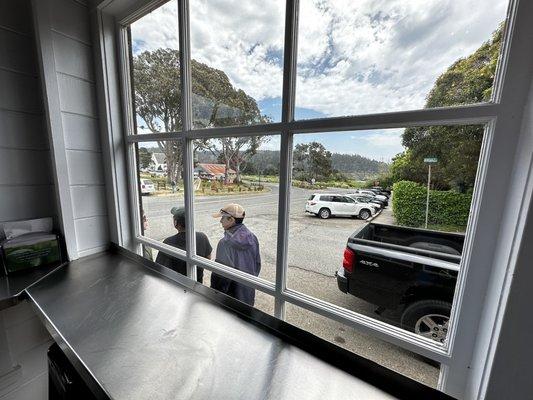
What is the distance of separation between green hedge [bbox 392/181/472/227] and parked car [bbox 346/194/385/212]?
0.13ft

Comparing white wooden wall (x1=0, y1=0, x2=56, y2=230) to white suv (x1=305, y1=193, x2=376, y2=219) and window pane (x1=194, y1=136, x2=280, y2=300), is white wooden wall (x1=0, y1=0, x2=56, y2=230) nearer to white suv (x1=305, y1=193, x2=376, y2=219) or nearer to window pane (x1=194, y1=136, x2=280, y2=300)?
window pane (x1=194, y1=136, x2=280, y2=300)

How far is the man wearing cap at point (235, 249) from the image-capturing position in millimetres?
1043

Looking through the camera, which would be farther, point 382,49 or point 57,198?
point 57,198

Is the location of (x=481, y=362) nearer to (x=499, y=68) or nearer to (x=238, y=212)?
(x=499, y=68)

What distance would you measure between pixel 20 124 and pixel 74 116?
8.8 inches

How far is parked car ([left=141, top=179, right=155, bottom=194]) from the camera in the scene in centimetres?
135

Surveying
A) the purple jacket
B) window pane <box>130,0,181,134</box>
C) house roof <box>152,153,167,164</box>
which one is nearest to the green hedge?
the purple jacket

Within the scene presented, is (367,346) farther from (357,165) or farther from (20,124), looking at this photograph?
(20,124)

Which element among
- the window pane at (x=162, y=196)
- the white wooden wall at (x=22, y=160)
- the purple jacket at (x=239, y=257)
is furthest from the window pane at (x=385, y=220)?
the white wooden wall at (x=22, y=160)

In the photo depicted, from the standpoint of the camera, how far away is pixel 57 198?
118 cm

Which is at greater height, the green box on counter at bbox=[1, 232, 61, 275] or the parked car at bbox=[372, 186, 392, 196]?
the parked car at bbox=[372, 186, 392, 196]

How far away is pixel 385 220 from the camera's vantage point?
677 mm

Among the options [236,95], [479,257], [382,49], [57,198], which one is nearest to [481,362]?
[479,257]

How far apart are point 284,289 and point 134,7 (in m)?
1.52
